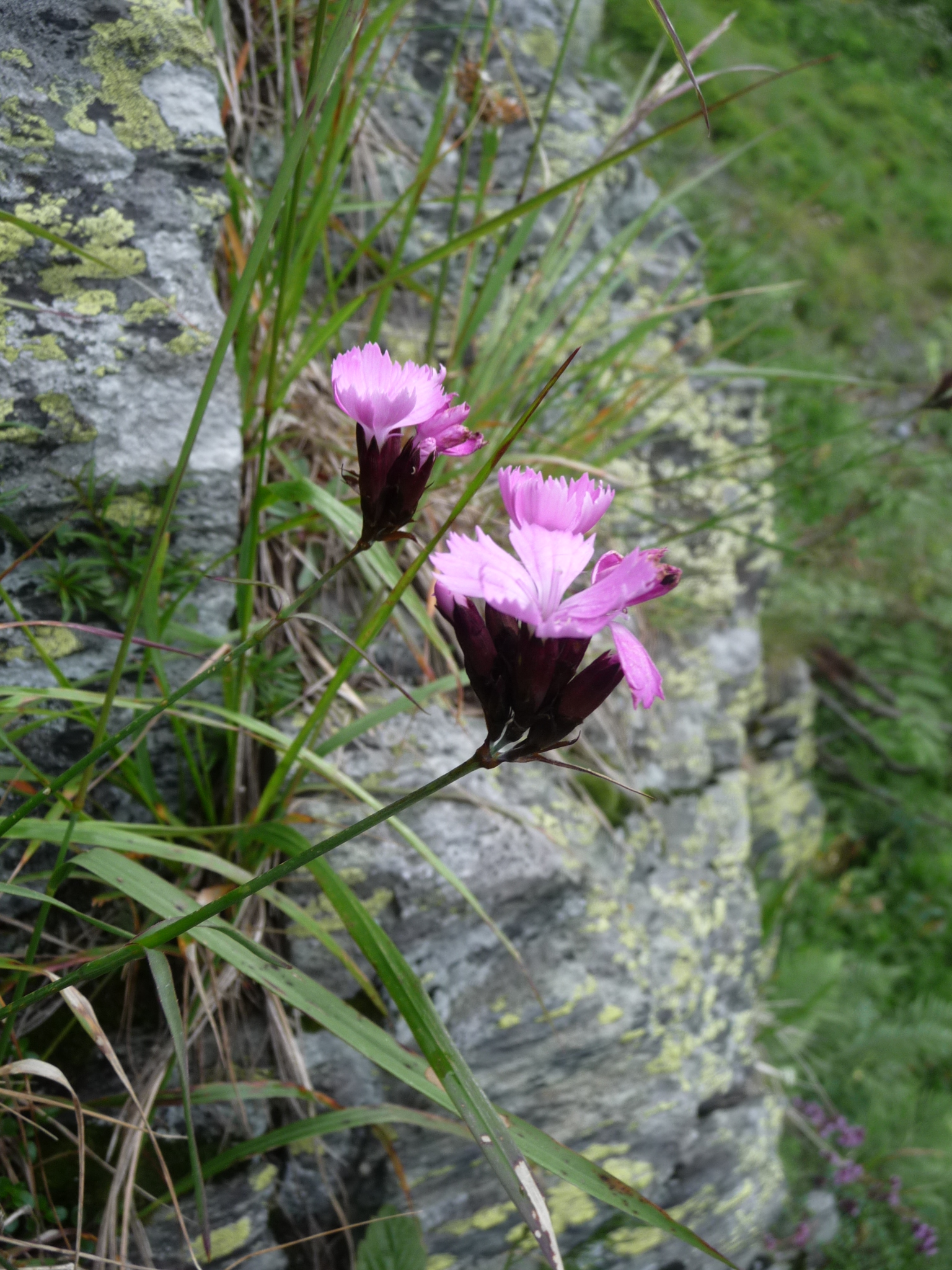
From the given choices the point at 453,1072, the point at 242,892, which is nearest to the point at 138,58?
the point at 242,892

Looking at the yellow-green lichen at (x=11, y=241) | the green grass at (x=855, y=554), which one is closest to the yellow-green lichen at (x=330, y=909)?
the yellow-green lichen at (x=11, y=241)

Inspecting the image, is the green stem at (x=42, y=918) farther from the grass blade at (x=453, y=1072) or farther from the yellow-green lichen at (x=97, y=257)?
the yellow-green lichen at (x=97, y=257)

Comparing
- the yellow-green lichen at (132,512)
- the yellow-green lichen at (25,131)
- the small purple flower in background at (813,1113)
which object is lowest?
the small purple flower in background at (813,1113)

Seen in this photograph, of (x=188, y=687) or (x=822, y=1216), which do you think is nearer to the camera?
(x=188, y=687)

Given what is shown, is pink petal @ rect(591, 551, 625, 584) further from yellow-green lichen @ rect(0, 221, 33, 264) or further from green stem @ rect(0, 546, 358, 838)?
yellow-green lichen @ rect(0, 221, 33, 264)

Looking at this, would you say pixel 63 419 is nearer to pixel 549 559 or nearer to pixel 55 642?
pixel 55 642

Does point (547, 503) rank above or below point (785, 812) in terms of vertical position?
above

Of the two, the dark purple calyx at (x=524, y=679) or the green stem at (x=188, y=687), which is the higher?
the dark purple calyx at (x=524, y=679)
